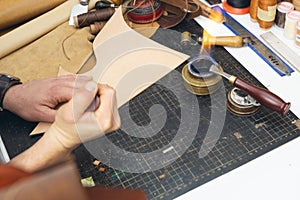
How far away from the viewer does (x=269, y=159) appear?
123cm

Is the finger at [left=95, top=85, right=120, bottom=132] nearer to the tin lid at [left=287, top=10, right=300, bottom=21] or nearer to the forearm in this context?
the forearm

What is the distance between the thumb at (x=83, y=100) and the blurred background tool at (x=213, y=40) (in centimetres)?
53

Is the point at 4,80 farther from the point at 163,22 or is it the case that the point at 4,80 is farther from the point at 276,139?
the point at 276,139

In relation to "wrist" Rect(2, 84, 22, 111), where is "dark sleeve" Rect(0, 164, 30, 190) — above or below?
above

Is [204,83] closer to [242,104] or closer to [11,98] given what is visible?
[242,104]

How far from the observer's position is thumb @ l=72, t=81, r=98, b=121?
3.59 feet

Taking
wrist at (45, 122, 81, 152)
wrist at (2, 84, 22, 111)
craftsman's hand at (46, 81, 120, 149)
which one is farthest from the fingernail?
wrist at (2, 84, 22, 111)

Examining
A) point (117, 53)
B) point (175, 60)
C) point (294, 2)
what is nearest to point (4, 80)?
point (117, 53)

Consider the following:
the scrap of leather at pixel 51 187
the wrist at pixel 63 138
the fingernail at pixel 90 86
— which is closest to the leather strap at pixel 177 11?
the fingernail at pixel 90 86

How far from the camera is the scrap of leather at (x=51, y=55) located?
4.96ft

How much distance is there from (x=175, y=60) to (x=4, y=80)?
1.80 ft

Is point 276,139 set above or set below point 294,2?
below

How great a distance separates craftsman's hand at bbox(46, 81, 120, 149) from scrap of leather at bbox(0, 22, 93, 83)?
387 mm

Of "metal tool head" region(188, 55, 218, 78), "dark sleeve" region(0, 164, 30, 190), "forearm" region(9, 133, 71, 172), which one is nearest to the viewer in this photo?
"dark sleeve" region(0, 164, 30, 190)
